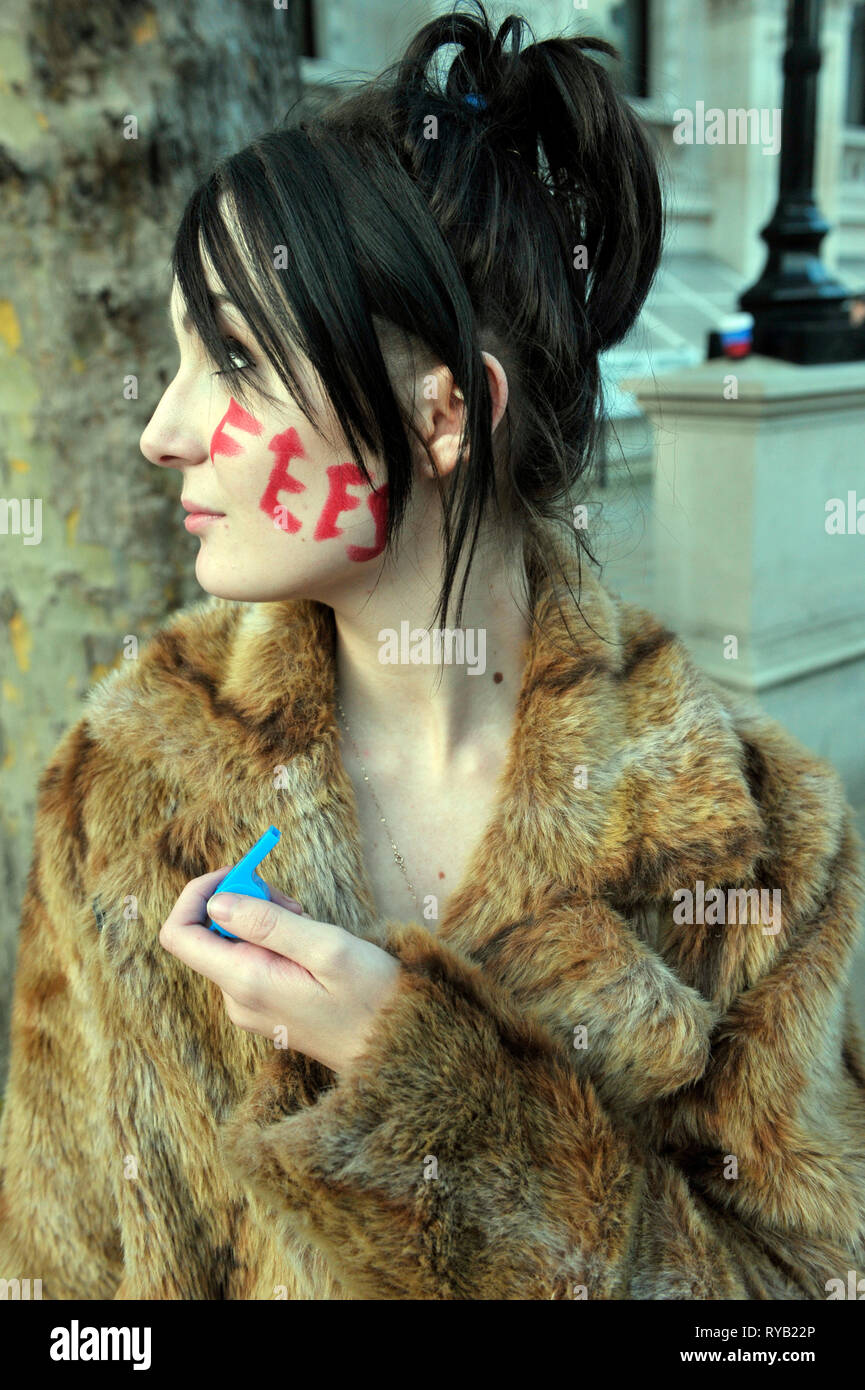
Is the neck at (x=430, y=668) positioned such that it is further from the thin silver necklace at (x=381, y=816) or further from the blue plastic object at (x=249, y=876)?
the blue plastic object at (x=249, y=876)

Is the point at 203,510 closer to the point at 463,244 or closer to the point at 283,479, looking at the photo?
the point at 283,479

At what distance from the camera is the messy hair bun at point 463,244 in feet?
5.05

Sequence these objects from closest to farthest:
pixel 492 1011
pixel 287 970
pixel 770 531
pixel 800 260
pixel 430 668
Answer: pixel 287 970 < pixel 492 1011 < pixel 430 668 < pixel 770 531 < pixel 800 260

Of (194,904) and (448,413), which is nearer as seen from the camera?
(194,904)

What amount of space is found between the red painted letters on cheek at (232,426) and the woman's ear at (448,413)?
272 millimetres

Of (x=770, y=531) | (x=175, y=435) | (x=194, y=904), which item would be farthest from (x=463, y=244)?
(x=770, y=531)

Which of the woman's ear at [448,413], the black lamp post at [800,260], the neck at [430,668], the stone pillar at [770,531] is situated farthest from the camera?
the black lamp post at [800,260]

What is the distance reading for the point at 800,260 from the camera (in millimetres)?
5273

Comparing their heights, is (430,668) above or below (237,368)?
below

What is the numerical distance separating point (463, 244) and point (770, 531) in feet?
11.3

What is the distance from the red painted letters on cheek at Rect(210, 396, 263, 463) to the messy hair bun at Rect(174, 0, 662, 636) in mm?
70

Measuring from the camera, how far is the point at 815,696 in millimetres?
5156

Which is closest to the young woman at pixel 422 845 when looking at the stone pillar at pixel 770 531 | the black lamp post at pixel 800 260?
the stone pillar at pixel 770 531
